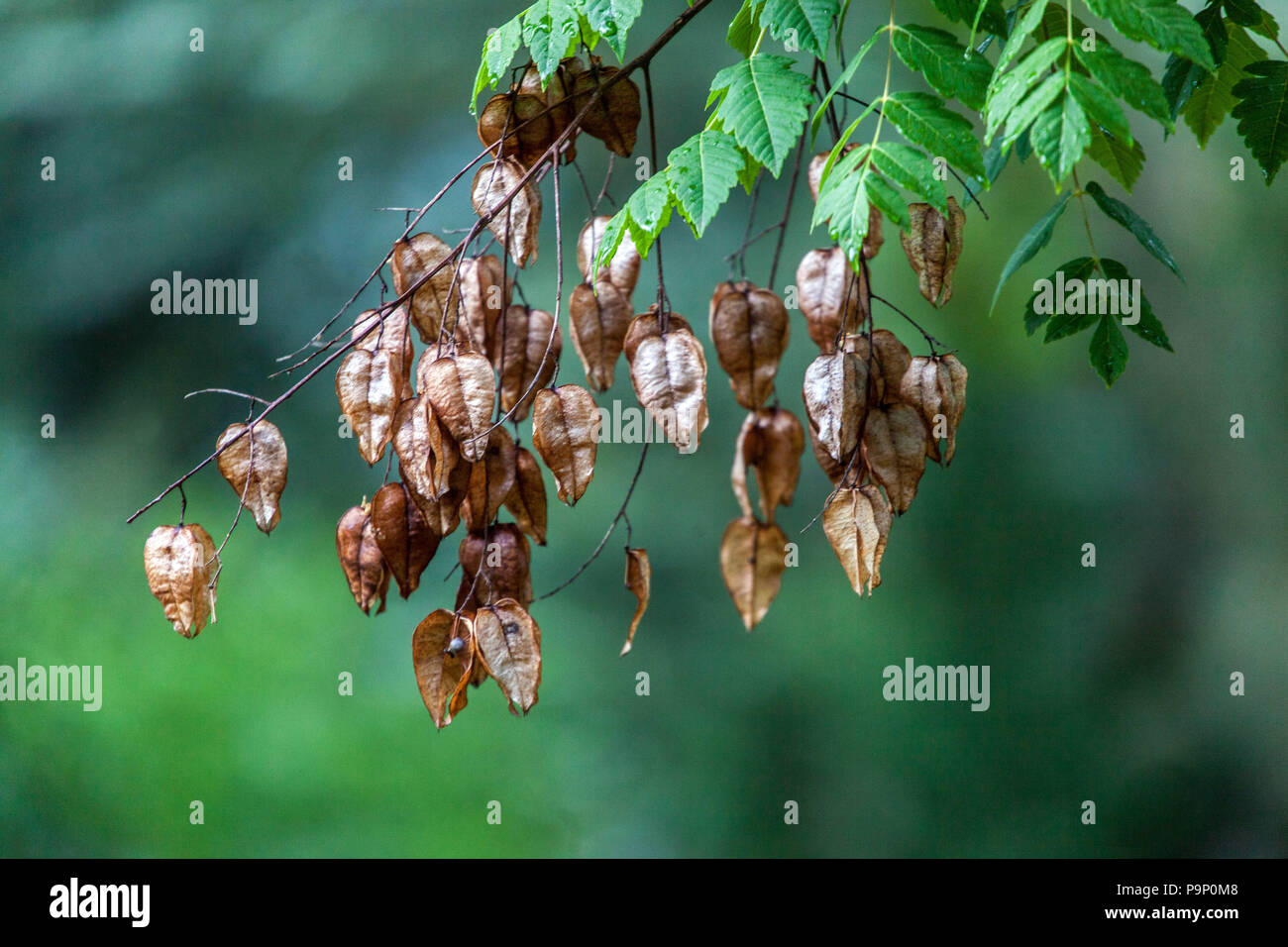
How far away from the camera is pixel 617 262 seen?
77cm

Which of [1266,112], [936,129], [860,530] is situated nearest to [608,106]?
[936,129]

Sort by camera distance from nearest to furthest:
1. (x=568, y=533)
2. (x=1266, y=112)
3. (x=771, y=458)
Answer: (x=771, y=458)
(x=1266, y=112)
(x=568, y=533)

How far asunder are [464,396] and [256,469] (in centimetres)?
20

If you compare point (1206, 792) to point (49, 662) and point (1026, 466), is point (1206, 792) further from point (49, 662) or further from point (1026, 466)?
point (49, 662)

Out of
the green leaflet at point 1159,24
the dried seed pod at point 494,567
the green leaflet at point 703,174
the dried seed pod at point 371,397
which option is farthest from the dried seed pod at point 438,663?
the green leaflet at point 1159,24

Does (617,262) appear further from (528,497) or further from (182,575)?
(182,575)

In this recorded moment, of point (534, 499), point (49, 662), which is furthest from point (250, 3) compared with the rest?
point (534, 499)

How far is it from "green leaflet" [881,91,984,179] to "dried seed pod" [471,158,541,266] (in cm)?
28

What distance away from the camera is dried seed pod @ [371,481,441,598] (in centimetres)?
76

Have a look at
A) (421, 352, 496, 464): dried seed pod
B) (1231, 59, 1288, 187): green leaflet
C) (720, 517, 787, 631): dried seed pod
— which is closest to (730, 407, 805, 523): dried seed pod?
(720, 517, 787, 631): dried seed pod

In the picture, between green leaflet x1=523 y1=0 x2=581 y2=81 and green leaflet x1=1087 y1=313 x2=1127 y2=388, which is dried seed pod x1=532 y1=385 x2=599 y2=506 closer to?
green leaflet x1=523 y1=0 x2=581 y2=81

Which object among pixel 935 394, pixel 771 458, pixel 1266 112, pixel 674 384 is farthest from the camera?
pixel 1266 112
